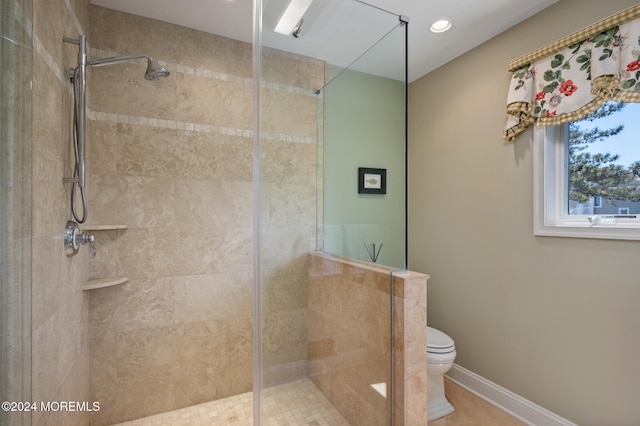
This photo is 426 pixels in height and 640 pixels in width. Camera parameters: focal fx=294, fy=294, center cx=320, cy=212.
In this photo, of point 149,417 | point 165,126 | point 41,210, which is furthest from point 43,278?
point 149,417

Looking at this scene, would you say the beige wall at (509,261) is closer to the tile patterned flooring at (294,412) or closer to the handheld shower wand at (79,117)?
the tile patterned flooring at (294,412)

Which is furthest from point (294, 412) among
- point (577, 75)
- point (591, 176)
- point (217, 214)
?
point (577, 75)

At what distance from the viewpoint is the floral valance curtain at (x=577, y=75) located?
4.58ft

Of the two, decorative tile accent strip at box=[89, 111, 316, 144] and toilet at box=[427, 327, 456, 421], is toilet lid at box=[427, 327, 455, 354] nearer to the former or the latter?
toilet at box=[427, 327, 456, 421]

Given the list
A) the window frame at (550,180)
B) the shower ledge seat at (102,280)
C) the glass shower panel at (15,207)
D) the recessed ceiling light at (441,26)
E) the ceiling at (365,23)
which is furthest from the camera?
the recessed ceiling light at (441,26)

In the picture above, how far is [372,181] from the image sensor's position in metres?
1.50

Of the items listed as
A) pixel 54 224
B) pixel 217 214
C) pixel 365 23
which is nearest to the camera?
pixel 54 224

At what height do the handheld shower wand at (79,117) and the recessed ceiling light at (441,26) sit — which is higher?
the recessed ceiling light at (441,26)

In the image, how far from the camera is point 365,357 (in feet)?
4.71

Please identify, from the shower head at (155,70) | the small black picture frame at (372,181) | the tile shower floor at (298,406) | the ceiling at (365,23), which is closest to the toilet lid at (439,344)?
the tile shower floor at (298,406)

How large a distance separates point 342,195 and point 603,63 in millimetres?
1455

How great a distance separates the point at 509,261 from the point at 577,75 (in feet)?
3.70

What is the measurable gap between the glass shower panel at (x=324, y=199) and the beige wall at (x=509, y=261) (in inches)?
38.7

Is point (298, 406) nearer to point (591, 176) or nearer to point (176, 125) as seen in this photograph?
point (176, 125)
